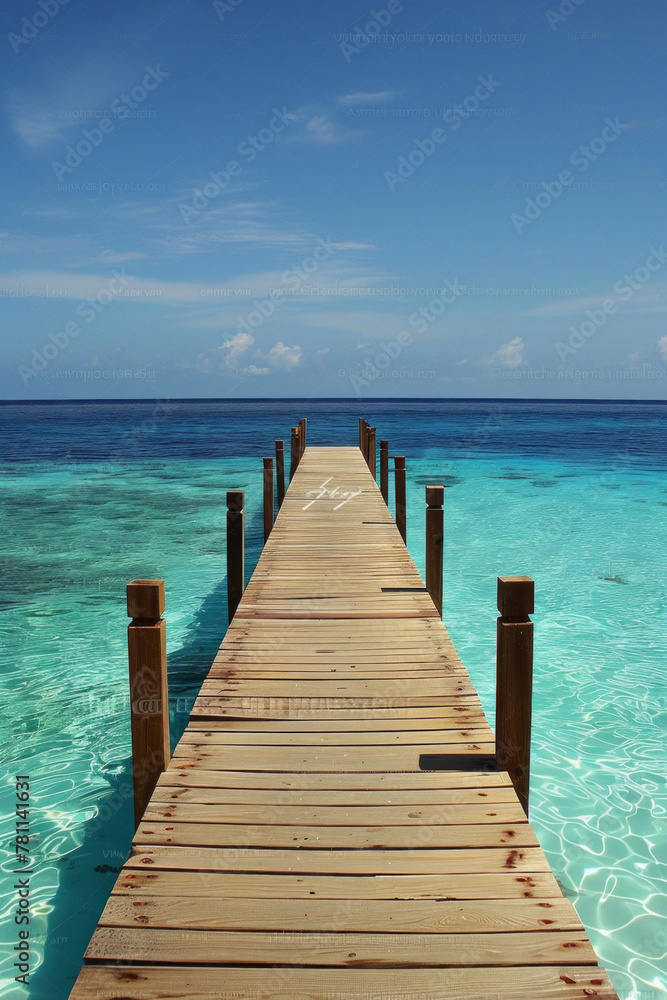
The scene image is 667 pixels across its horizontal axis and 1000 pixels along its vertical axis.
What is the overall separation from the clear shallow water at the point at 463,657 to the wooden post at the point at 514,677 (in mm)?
1541

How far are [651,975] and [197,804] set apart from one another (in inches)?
108

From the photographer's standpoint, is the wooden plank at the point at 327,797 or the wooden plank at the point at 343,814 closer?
the wooden plank at the point at 343,814

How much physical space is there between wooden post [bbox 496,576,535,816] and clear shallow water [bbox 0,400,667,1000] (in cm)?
154

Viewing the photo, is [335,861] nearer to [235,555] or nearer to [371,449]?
[235,555]

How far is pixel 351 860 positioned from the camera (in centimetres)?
274

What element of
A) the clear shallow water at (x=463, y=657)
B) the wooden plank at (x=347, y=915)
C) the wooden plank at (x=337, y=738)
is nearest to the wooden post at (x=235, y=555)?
the clear shallow water at (x=463, y=657)

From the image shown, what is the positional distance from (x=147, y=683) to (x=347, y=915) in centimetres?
143

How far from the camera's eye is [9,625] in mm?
9641

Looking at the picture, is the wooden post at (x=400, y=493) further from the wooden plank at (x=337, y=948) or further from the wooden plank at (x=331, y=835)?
the wooden plank at (x=337, y=948)

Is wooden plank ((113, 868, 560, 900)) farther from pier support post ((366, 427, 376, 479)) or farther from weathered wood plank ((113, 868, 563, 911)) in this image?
pier support post ((366, 427, 376, 479))

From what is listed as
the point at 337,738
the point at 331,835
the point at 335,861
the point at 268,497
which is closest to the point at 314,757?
the point at 337,738

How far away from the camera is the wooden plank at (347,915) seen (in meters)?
2.38

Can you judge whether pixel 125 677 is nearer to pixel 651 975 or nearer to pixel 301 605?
pixel 301 605

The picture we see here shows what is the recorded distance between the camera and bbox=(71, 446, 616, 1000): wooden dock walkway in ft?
7.23
